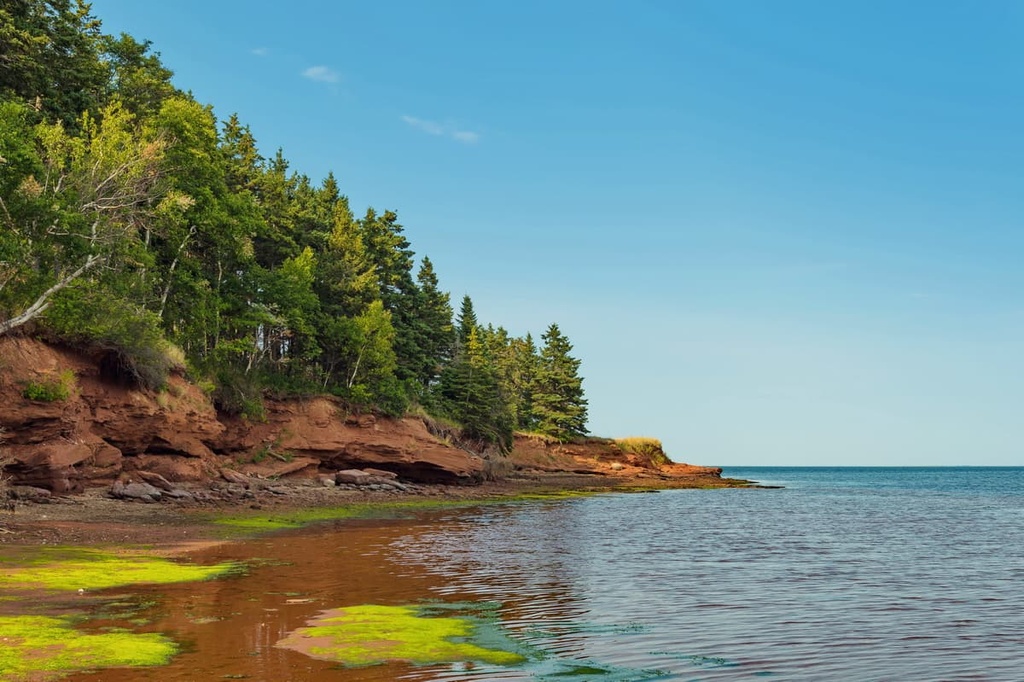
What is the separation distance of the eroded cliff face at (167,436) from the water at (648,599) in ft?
37.3

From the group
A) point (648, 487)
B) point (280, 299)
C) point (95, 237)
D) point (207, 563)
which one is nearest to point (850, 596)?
point (207, 563)

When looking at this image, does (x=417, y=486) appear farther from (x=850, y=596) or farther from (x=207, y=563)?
(x=850, y=596)

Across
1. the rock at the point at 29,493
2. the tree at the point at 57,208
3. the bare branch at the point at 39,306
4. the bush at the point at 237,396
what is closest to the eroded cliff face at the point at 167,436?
the bush at the point at 237,396

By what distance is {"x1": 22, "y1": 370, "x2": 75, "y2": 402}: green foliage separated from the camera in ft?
93.2

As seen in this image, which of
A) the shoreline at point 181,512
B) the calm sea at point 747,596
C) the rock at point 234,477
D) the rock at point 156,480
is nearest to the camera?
the calm sea at point 747,596

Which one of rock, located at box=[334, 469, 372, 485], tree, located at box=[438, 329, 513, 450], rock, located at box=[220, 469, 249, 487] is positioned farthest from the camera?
tree, located at box=[438, 329, 513, 450]

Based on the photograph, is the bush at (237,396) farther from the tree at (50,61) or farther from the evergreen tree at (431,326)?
the evergreen tree at (431,326)

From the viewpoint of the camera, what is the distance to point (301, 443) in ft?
163

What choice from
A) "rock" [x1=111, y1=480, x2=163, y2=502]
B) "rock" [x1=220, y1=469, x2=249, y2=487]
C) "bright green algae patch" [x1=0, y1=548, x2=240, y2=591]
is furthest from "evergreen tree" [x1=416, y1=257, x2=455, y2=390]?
"bright green algae patch" [x1=0, y1=548, x2=240, y2=591]

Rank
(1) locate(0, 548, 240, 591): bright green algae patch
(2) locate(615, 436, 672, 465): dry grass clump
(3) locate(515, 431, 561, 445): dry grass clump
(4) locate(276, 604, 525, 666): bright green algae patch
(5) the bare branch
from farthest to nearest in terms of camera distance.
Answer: (2) locate(615, 436, 672, 465): dry grass clump → (3) locate(515, 431, 561, 445): dry grass clump → (5) the bare branch → (1) locate(0, 548, 240, 591): bright green algae patch → (4) locate(276, 604, 525, 666): bright green algae patch

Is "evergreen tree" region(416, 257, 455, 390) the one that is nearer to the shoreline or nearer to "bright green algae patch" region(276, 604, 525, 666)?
the shoreline

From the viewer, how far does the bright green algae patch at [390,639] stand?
10383 millimetres

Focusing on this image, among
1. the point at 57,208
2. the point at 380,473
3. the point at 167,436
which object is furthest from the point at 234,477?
the point at 57,208

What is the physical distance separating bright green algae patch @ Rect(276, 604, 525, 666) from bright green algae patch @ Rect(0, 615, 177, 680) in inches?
72.6
